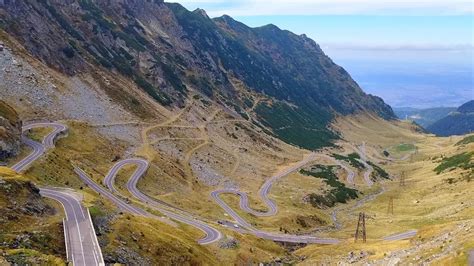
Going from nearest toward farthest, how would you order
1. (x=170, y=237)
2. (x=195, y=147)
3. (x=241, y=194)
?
(x=170, y=237) < (x=241, y=194) < (x=195, y=147)

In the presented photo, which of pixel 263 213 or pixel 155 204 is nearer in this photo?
pixel 155 204

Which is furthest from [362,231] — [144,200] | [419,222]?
[144,200]

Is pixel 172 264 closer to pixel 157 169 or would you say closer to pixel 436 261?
pixel 436 261

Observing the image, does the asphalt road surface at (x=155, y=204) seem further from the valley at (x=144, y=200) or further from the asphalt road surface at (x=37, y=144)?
the asphalt road surface at (x=37, y=144)

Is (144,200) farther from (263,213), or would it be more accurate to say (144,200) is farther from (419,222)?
(419,222)

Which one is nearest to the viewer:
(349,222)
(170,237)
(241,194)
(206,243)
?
(170,237)

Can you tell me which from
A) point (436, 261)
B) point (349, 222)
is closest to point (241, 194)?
point (349, 222)
